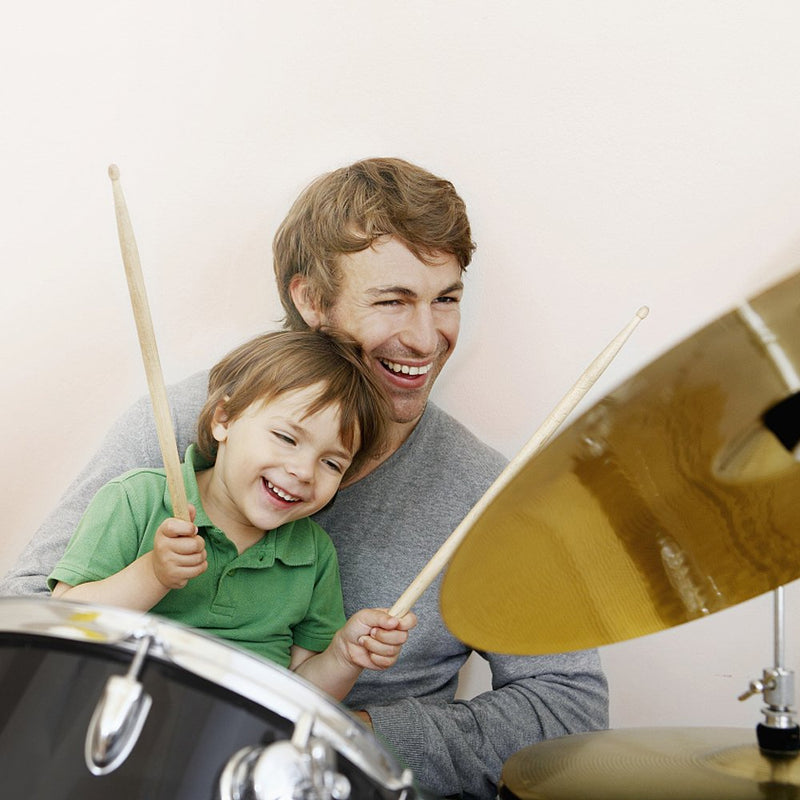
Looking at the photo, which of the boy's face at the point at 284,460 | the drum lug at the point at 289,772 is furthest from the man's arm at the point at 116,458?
the drum lug at the point at 289,772

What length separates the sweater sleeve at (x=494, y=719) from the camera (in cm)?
122

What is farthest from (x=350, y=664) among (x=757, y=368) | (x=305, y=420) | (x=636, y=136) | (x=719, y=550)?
(x=636, y=136)

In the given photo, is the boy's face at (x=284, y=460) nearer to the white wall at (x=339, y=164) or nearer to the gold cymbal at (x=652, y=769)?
the white wall at (x=339, y=164)

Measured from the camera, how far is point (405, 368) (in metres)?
1.43

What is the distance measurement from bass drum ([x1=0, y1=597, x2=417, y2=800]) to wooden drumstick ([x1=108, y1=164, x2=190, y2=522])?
391 mm

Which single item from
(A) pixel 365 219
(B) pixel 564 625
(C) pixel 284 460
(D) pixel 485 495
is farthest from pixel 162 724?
(A) pixel 365 219

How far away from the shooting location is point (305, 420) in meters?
1.26

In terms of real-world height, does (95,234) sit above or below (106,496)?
above

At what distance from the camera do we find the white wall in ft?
4.53

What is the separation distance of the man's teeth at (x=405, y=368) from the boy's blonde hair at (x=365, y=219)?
11 centimetres

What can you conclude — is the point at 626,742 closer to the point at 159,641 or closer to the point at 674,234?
the point at 159,641

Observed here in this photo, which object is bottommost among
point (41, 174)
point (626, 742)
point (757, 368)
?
point (626, 742)

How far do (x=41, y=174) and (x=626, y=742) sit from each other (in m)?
1.06

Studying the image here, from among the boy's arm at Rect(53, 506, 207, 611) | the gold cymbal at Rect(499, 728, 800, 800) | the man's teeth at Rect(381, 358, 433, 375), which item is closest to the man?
the man's teeth at Rect(381, 358, 433, 375)
